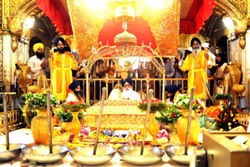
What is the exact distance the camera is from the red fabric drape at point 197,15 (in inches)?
169

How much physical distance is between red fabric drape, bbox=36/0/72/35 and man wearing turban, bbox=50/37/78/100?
42 centimetres

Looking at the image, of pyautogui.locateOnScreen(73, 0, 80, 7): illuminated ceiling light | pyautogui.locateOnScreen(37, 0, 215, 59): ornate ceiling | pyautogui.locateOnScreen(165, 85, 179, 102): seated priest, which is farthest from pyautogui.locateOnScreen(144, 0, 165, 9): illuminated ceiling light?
pyautogui.locateOnScreen(165, 85, 179, 102): seated priest

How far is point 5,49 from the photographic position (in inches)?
207

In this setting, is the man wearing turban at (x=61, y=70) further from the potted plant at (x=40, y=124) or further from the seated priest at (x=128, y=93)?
the potted plant at (x=40, y=124)

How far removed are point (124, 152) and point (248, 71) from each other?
168 inches

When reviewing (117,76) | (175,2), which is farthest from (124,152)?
(117,76)

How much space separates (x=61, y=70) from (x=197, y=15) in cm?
287

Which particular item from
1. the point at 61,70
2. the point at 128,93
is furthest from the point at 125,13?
the point at 61,70

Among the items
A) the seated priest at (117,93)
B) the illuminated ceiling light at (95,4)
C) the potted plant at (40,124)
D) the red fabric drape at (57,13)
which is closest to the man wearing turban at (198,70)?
the seated priest at (117,93)

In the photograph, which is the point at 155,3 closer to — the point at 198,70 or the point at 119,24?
the point at 119,24

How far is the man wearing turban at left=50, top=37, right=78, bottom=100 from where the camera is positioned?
511 cm

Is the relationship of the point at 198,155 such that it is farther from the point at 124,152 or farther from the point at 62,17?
the point at 62,17

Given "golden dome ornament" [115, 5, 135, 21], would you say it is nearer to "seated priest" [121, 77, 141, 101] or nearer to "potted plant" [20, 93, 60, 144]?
"seated priest" [121, 77, 141, 101]

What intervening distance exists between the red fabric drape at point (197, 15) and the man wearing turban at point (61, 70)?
2.60 meters
